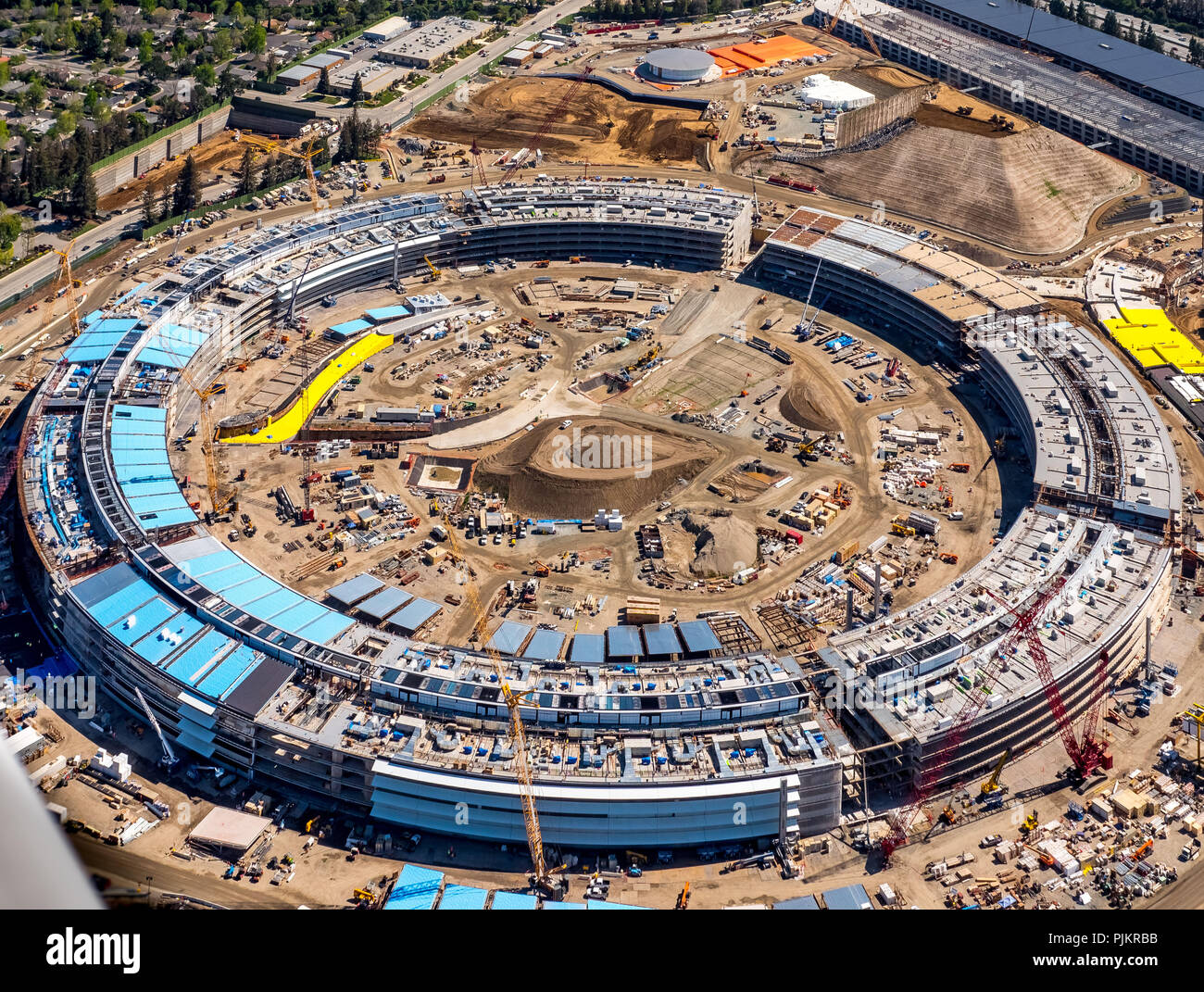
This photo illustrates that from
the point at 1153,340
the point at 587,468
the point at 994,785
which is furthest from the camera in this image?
the point at 1153,340

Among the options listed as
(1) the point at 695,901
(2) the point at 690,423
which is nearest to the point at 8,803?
(1) the point at 695,901

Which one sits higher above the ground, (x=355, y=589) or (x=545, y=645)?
(x=545, y=645)

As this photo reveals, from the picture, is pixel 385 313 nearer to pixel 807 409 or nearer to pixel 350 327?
pixel 350 327

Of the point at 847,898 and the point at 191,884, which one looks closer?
the point at 847,898

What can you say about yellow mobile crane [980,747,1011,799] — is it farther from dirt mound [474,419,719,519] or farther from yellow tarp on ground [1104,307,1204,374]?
yellow tarp on ground [1104,307,1204,374]

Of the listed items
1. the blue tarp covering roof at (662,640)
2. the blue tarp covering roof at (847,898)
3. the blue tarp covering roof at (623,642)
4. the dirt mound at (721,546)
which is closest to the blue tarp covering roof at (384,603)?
the blue tarp covering roof at (623,642)

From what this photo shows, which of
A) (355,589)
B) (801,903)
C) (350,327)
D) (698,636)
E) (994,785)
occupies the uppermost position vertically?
(350,327)

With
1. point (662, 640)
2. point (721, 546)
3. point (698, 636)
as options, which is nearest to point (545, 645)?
point (662, 640)
